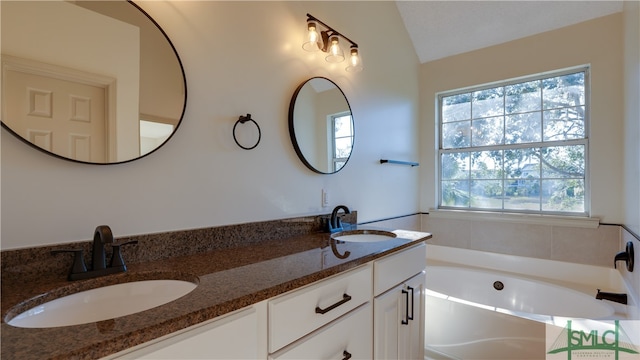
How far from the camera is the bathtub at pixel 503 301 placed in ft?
5.55

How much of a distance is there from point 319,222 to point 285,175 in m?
0.38

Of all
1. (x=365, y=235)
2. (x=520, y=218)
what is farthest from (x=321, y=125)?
(x=520, y=218)

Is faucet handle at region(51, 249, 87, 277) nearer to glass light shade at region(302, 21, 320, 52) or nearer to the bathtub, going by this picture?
glass light shade at region(302, 21, 320, 52)

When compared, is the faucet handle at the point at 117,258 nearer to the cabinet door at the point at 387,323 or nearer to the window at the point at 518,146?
the cabinet door at the point at 387,323

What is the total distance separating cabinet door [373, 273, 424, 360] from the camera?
4.10 ft

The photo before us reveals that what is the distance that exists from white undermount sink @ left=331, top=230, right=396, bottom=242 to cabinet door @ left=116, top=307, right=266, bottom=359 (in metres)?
0.98

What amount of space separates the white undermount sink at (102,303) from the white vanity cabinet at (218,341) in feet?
0.76

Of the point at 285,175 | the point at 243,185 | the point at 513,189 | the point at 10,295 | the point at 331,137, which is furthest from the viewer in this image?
the point at 513,189

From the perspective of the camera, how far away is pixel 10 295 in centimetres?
71

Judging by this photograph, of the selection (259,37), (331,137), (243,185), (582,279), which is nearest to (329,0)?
(259,37)

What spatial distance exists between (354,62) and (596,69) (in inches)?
74.7

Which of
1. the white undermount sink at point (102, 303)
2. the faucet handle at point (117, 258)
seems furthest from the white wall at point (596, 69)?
the faucet handle at point (117, 258)

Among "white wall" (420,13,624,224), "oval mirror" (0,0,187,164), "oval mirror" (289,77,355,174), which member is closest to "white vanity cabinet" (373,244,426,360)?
"oval mirror" (289,77,355,174)

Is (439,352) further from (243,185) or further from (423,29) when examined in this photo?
(423,29)
